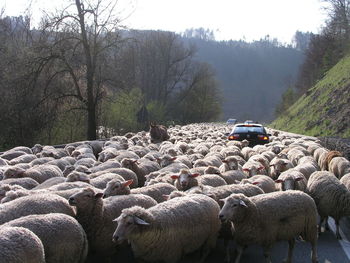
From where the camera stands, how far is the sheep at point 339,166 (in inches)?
425

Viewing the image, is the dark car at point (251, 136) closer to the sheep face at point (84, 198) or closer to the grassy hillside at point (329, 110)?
the grassy hillside at point (329, 110)

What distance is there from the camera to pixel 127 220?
215 inches

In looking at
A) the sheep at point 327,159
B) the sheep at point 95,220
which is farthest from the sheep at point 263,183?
the sheep at point 327,159

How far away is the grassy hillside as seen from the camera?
2841 centimetres

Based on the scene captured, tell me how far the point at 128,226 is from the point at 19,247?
1.53 m

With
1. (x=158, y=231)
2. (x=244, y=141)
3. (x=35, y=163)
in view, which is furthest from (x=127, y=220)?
(x=244, y=141)

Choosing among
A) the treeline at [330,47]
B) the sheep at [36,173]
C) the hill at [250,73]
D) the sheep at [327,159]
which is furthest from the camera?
the hill at [250,73]

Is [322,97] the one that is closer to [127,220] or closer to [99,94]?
[99,94]

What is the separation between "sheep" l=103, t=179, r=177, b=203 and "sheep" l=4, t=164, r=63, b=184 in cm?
272

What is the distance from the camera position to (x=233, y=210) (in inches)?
244

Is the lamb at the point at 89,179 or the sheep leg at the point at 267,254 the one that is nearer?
the sheep leg at the point at 267,254

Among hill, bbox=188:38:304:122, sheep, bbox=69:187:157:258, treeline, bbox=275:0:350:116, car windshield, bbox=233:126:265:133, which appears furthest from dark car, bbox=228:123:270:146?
hill, bbox=188:38:304:122

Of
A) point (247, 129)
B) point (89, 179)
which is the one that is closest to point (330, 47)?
point (247, 129)

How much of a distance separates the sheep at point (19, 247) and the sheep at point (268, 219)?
2.74 meters
